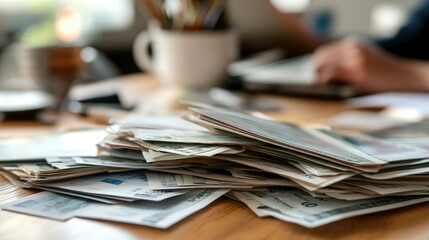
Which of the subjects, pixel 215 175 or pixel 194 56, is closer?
pixel 215 175

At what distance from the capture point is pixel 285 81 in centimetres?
119

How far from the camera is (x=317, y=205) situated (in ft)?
1.63

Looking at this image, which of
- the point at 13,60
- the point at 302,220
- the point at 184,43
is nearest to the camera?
the point at 302,220

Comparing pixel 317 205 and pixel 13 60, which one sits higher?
pixel 13 60

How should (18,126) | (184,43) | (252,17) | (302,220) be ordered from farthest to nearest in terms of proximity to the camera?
(252,17) → (184,43) → (18,126) → (302,220)

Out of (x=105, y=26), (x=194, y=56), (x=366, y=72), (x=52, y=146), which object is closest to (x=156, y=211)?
(x=52, y=146)

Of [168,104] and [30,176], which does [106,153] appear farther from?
[168,104]

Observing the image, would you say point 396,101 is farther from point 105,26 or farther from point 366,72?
point 105,26

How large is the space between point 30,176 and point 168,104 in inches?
18.2

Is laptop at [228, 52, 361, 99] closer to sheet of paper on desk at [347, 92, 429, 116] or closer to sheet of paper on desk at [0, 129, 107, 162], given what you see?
sheet of paper on desk at [347, 92, 429, 116]

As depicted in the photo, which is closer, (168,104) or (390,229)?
(390,229)

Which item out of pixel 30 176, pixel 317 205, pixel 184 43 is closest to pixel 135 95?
pixel 184 43

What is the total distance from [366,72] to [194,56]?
356 mm

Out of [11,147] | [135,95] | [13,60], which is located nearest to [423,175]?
[11,147]
